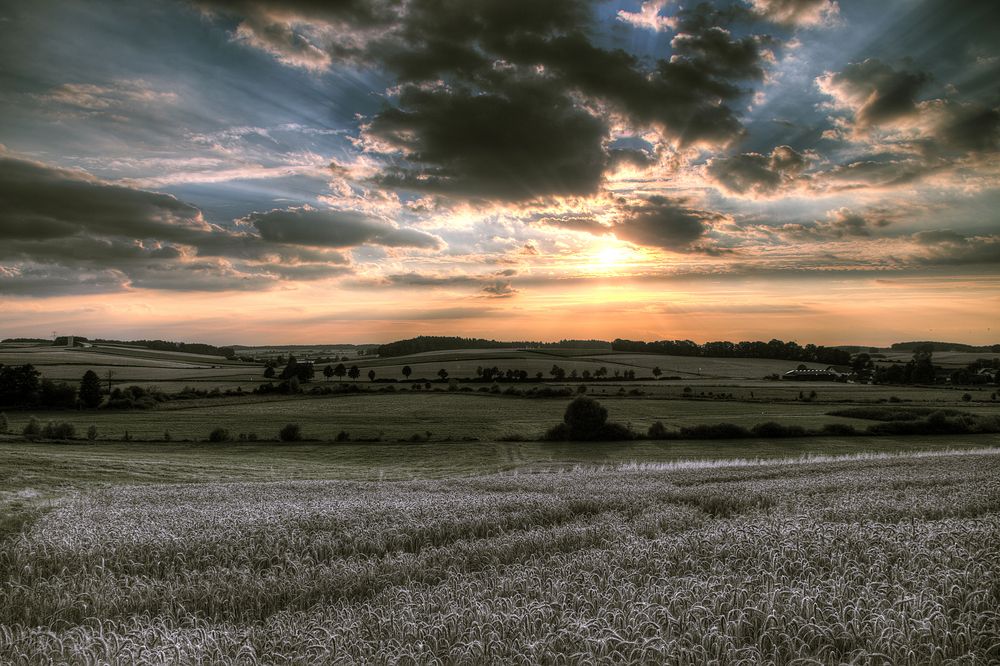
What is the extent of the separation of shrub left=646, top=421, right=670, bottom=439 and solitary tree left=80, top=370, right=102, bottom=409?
71.7m

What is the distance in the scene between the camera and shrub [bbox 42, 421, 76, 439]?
54.1 metres

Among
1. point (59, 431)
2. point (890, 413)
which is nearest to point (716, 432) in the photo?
point (890, 413)

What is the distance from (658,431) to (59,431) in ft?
197

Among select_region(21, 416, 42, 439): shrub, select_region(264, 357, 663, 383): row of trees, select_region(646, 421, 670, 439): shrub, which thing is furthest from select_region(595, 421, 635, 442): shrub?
select_region(21, 416, 42, 439): shrub

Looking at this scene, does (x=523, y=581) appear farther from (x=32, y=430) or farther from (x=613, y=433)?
(x=32, y=430)

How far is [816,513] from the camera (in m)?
10.2

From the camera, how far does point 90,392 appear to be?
75188 mm

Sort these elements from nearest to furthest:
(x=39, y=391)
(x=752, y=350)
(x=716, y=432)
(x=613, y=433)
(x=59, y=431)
Result: (x=59, y=431) → (x=716, y=432) → (x=613, y=433) → (x=39, y=391) → (x=752, y=350)

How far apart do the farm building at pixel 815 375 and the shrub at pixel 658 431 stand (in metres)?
60.1

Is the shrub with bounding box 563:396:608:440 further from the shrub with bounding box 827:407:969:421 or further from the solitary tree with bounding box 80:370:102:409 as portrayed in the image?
the solitary tree with bounding box 80:370:102:409

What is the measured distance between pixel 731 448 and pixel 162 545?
169ft

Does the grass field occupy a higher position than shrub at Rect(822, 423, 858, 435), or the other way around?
the grass field

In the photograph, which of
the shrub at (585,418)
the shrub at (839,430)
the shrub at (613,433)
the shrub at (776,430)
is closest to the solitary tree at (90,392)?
the shrub at (585,418)

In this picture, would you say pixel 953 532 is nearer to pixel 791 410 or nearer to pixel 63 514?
pixel 63 514
